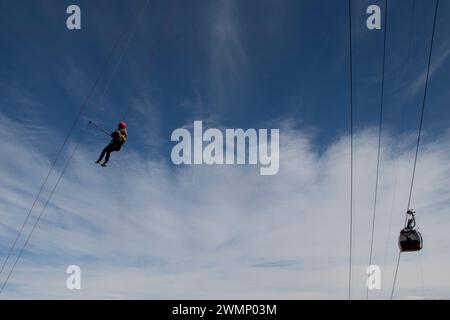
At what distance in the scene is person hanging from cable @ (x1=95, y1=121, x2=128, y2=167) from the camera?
53.2 ft

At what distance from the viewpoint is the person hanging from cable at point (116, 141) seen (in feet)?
53.2

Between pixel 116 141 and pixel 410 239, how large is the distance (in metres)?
16.1

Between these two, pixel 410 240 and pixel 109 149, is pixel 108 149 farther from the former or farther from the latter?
pixel 410 240

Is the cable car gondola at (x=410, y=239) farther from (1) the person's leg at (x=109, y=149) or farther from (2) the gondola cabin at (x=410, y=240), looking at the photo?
(1) the person's leg at (x=109, y=149)

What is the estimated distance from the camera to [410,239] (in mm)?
20312

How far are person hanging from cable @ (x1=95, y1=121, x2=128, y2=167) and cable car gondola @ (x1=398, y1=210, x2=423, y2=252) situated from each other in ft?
51.3

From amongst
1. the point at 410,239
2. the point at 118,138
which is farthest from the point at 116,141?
the point at 410,239

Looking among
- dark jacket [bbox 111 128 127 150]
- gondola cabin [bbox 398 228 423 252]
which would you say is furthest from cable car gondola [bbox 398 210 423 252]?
dark jacket [bbox 111 128 127 150]

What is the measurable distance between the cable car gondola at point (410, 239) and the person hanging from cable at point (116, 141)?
615 inches
